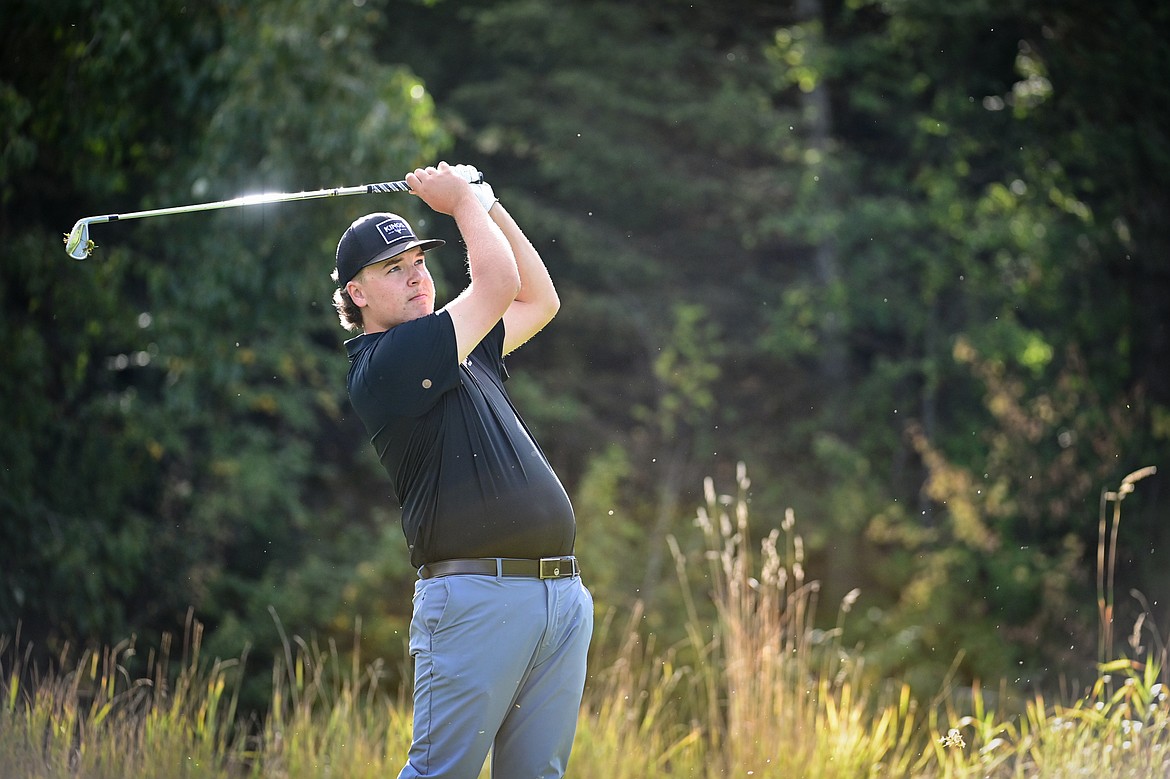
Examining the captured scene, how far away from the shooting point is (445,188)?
321cm

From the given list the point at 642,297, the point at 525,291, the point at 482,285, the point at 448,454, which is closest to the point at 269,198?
the point at 525,291

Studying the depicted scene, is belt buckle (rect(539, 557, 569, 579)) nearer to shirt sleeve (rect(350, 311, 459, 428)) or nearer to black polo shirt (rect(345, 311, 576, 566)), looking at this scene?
black polo shirt (rect(345, 311, 576, 566))

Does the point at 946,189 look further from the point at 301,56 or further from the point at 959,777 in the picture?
the point at 959,777

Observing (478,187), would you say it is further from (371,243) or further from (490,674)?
(490,674)

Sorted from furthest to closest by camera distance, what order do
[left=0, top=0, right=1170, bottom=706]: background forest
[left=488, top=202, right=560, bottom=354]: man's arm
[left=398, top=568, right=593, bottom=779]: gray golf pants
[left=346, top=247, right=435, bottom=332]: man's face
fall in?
[left=0, top=0, right=1170, bottom=706]: background forest, [left=488, top=202, right=560, bottom=354]: man's arm, [left=346, top=247, right=435, bottom=332]: man's face, [left=398, top=568, right=593, bottom=779]: gray golf pants

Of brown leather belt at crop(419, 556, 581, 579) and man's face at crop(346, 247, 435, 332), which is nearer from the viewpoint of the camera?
brown leather belt at crop(419, 556, 581, 579)

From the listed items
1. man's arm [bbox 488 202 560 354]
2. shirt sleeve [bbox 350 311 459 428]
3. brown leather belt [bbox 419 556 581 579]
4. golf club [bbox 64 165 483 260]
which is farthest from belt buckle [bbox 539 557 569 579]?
golf club [bbox 64 165 483 260]

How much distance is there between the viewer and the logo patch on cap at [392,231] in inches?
127

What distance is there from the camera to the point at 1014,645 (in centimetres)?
1122

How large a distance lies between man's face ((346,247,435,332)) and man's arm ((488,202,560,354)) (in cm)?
32

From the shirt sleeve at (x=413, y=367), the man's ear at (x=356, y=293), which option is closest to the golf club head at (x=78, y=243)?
the man's ear at (x=356, y=293)

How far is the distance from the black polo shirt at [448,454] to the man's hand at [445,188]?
0.97 feet

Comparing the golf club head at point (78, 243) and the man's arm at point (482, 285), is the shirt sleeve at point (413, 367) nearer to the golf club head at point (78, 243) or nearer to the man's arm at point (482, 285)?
the man's arm at point (482, 285)

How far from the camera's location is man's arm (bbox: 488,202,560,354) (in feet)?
11.6
